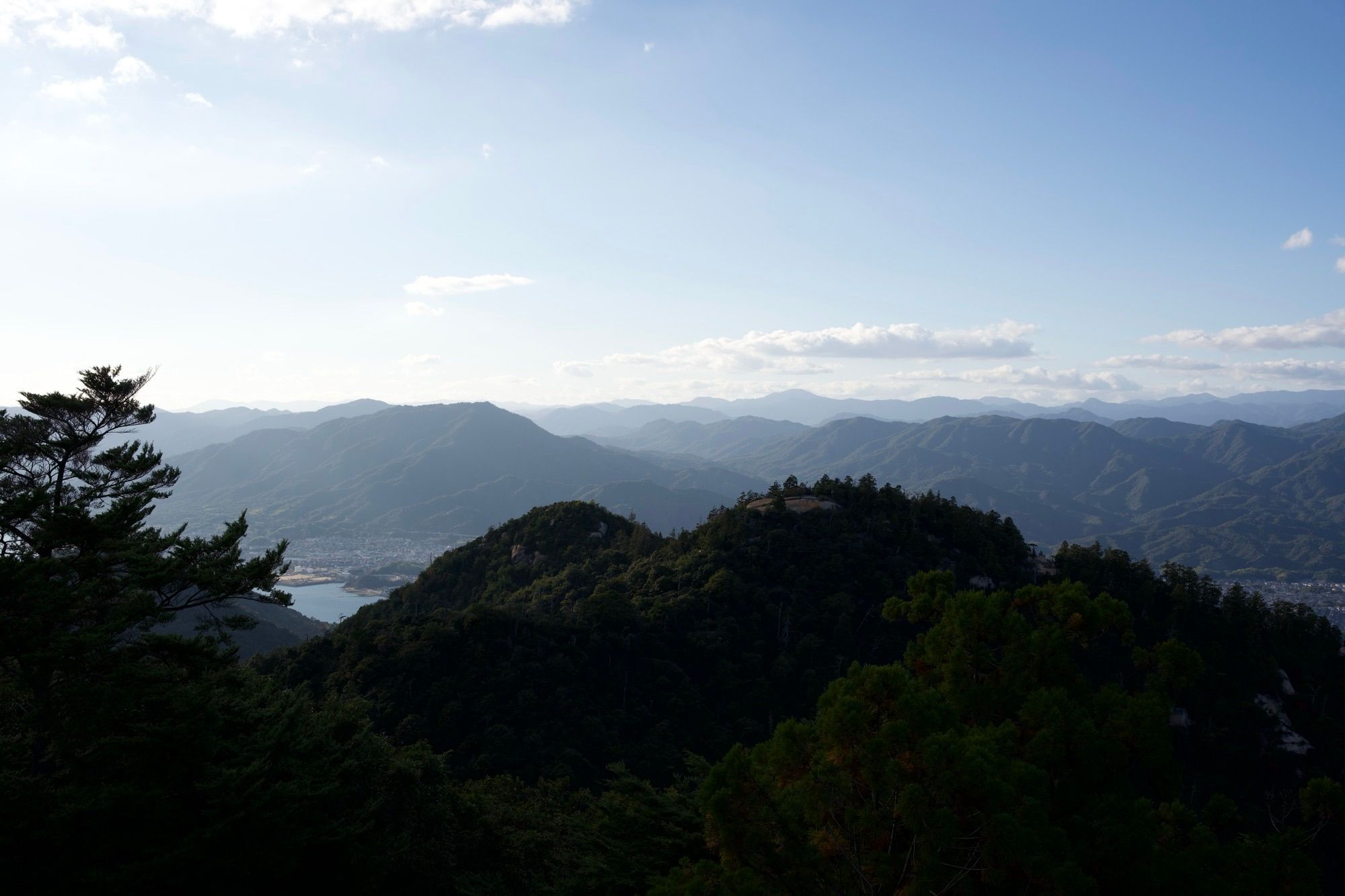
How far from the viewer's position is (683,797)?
2169 centimetres

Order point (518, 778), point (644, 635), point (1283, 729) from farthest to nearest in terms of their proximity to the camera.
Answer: point (1283, 729) < point (644, 635) < point (518, 778)

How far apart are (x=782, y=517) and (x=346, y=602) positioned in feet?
424

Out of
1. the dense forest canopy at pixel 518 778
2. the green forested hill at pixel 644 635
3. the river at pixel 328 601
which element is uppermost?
the dense forest canopy at pixel 518 778

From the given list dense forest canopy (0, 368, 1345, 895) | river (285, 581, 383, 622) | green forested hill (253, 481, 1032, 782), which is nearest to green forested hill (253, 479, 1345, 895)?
dense forest canopy (0, 368, 1345, 895)

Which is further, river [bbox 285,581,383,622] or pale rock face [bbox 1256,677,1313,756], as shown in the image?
river [bbox 285,581,383,622]

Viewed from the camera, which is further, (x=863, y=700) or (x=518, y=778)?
(x=518, y=778)

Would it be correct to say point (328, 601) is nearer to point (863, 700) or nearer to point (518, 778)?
point (518, 778)

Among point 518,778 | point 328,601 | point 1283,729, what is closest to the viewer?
point 518,778

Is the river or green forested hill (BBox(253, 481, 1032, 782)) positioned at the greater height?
green forested hill (BBox(253, 481, 1032, 782))

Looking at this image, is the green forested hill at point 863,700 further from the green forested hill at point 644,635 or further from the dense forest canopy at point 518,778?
the green forested hill at point 644,635

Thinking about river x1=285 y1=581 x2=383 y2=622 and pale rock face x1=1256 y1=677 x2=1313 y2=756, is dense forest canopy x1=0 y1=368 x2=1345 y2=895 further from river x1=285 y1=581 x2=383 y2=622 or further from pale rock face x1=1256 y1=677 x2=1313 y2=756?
river x1=285 y1=581 x2=383 y2=622

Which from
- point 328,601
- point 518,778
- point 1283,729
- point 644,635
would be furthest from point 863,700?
point 328,601

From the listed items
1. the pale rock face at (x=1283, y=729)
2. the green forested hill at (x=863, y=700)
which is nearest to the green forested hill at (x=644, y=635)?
the green forested hill at (x=863, y=700)

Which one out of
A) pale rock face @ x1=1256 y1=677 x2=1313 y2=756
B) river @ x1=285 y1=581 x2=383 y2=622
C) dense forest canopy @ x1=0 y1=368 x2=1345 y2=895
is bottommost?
river @ x1=285 y1=581 x2=383 y2=622
